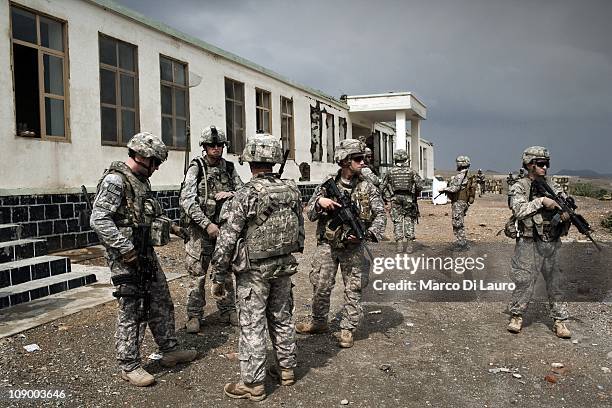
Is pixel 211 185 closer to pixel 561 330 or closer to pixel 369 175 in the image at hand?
pixel 369 175

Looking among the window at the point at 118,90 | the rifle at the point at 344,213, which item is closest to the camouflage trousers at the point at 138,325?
the rifle at the point at 344,213

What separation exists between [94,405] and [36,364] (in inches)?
40.4

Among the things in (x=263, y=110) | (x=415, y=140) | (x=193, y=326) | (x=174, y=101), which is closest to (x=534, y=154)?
(x=193, y=326)

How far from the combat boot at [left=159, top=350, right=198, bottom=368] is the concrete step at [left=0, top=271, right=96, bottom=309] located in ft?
8.33

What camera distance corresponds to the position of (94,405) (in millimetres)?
3244

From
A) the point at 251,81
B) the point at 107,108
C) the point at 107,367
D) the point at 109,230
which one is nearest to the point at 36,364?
Result: the point at 107,367

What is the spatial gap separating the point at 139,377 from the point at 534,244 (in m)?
3.83

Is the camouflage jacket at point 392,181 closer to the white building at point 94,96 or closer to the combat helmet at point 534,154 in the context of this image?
the combat helmet at point 534,154

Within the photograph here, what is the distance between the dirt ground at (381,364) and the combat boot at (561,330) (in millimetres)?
72

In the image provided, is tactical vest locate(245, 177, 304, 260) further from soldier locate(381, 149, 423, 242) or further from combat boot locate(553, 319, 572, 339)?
soldier locate(381, 149, 423, 242)

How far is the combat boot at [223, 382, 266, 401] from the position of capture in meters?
3.29

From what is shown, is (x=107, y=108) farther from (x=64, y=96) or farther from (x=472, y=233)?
(x=472, y=233)

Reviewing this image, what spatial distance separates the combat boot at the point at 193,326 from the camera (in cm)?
461

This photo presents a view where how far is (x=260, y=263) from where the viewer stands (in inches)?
133
